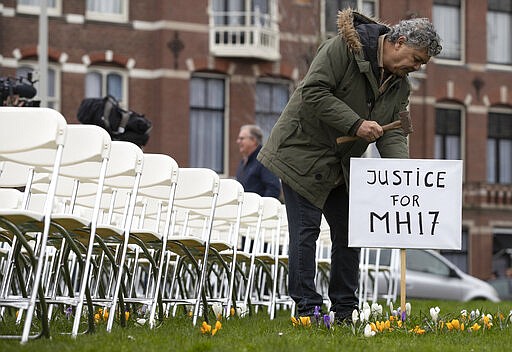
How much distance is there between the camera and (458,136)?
33188mm

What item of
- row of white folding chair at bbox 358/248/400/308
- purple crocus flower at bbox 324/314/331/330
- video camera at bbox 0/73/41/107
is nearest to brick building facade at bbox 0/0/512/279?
row of white folding chair at bbox 358/248/400/308

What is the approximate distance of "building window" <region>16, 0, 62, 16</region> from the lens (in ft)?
89.1

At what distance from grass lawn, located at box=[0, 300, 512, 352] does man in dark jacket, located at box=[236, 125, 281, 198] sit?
5062mm

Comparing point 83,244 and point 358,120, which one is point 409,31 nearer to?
point 358,120

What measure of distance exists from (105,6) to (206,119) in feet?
11.1

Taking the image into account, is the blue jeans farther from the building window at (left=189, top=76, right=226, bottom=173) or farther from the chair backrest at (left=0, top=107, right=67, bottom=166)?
the building window at (left=189, top=76, right=226, bottom=173)

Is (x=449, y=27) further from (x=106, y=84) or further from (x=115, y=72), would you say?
(x=106, y=84)

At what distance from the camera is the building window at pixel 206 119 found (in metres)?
29.0

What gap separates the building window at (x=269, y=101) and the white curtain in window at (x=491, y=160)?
6697 mm

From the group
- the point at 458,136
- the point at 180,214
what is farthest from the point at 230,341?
the point at 458,136

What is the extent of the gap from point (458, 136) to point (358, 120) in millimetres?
26538

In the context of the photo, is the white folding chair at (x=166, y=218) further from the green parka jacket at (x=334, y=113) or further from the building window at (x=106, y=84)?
the building window at (x=106, y=84)

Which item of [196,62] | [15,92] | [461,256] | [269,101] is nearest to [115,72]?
[196,62]

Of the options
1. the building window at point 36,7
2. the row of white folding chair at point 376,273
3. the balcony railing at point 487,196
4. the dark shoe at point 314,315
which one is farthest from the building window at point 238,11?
the dark shoe at point 314,315
